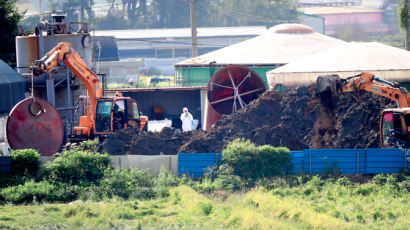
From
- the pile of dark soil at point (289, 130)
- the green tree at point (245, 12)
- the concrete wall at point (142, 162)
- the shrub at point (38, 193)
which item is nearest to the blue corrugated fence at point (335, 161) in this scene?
the concrete wall at point (142, 162)

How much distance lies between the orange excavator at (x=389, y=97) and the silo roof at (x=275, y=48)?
46.3 ft

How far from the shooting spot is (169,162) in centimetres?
1545

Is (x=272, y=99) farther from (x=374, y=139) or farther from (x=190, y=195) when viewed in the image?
(x=190, y=195)

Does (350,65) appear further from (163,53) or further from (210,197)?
(163,53)

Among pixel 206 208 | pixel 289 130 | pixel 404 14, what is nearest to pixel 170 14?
pixel 404 14

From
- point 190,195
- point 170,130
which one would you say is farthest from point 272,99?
point 190,195

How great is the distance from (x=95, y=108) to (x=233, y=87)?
6723 mm

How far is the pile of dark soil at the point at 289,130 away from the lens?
18.0m

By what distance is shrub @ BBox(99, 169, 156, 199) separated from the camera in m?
14.2

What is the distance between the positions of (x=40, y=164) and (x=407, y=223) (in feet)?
30.4

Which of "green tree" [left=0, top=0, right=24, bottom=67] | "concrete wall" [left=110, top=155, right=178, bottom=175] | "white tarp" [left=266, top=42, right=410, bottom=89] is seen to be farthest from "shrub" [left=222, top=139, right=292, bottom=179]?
"green tree" [left=0, top=0, right=24, bottom=67]

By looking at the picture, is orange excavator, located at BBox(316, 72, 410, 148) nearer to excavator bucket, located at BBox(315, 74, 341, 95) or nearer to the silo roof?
excavator bucket, located at BBox(315, 74, 341, 95)

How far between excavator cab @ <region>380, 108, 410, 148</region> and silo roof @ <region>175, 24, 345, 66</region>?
1603 cm

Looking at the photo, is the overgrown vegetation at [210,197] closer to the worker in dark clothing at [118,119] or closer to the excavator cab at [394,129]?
the excavator cab at [394,129]
